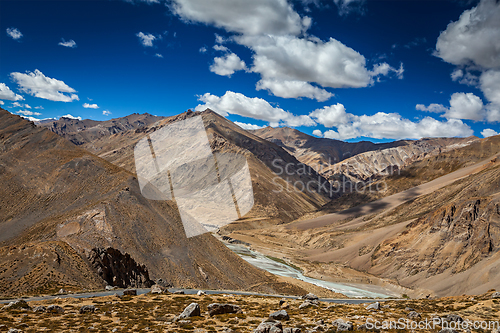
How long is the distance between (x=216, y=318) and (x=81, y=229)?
3438cm

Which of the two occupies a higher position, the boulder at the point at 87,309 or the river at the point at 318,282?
the boulder at the point at 87,309

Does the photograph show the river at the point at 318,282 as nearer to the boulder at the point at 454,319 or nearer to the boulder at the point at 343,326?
the boulder at the point at 454,319

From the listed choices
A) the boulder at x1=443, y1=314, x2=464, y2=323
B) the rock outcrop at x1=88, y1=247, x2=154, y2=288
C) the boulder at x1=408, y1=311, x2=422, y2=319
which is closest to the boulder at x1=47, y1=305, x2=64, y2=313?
the rock outcrop at x1=88, y1=247, x2=154, y2=288

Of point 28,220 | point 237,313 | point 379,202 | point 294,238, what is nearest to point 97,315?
point 237,313

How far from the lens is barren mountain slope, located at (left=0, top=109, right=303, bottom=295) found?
35312mm

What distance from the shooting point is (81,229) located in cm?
4672

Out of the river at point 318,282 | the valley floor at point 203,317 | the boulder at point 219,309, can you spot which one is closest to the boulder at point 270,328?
the valley floor at point 203,317

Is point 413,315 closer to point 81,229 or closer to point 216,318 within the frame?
point 216,318

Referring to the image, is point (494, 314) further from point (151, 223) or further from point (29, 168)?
point (29, 168)

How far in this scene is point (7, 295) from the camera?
97.4ft

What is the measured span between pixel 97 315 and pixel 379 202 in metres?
169

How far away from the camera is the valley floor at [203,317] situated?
1886 centimetres

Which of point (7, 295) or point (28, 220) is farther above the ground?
point (28, 220)

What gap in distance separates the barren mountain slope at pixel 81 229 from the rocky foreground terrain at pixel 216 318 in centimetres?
1275
